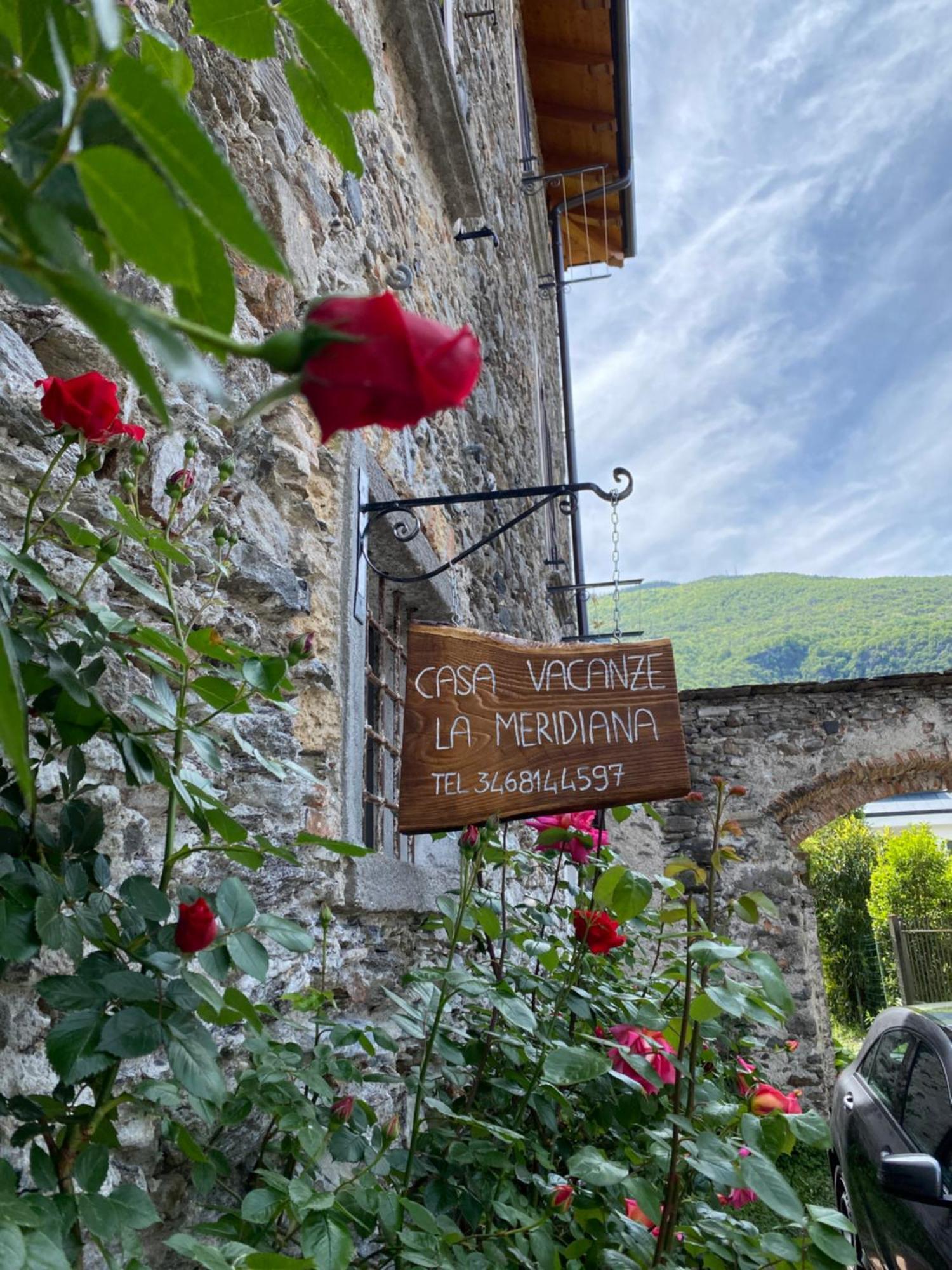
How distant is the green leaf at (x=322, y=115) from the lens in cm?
60

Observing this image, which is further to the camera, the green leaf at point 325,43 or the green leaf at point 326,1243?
the green leaf at point 326,1243

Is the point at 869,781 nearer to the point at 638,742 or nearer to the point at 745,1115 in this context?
the point at 638,742

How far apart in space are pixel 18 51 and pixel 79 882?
0.65 metres

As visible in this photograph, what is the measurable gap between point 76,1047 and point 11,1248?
196 mm

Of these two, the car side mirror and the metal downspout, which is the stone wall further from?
the metal downspout

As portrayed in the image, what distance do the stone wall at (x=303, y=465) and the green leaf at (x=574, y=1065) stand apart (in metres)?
0.46

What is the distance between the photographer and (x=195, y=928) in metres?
0.82

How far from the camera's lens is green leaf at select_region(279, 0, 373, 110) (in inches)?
21.9

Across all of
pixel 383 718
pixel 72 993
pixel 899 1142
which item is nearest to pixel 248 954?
pixel 72 993

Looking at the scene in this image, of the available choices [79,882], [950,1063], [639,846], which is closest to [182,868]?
[79,882]

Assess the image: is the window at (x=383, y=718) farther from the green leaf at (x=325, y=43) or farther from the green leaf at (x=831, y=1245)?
the green leaf at (x=325, y=43)

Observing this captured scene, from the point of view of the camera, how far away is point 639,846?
7.73m

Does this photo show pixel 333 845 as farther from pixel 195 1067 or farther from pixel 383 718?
pixel 383 718

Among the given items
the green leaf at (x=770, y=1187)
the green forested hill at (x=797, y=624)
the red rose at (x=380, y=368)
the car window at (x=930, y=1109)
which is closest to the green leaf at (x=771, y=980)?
the green leaf at (x=770, y=1187)
